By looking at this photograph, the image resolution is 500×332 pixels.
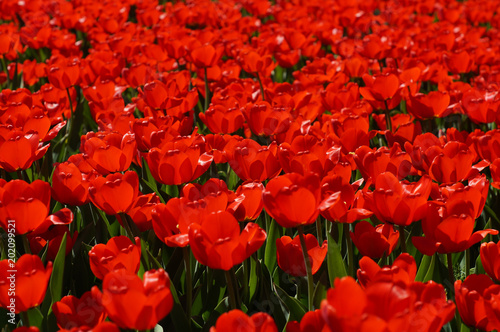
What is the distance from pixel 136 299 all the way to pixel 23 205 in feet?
1.90

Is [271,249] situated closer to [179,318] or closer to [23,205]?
[179,318]

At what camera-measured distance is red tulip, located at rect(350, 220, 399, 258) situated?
1716 mm

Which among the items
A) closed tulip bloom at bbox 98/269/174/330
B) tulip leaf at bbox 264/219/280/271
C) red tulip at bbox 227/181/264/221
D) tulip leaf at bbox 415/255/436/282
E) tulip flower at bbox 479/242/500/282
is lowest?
tulip leaf at bbox 264/219/280/271

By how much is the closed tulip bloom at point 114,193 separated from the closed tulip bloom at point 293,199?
0.46m

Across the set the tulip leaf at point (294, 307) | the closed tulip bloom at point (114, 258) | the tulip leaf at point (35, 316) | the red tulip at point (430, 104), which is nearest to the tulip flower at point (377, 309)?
the tulip leaf at point (294, 307)

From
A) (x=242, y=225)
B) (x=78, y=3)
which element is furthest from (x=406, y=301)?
(x=78, y=3)

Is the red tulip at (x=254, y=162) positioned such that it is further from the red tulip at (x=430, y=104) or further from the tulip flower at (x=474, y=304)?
the red tulip at (x=430, y=104)

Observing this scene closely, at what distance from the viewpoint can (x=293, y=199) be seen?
142 cm

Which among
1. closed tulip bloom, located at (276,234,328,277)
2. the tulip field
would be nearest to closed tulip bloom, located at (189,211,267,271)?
the tulip field

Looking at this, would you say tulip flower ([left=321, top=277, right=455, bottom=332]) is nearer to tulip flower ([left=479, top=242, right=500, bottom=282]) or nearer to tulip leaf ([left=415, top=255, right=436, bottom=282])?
tulip flower ([left=479, top=242, right=500, bottom=282])

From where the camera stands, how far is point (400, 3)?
679cm

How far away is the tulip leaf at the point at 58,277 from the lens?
5.42 ft

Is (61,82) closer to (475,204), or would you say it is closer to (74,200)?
(74,200)

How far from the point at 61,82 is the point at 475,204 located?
2.17m
